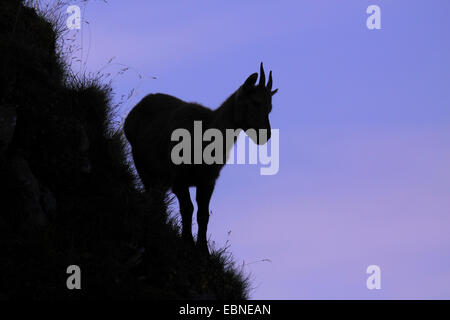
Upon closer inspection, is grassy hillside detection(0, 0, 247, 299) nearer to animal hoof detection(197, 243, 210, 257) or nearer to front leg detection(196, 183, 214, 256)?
animal hoof detection(197, 243, 210, 257)

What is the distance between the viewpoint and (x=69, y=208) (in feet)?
29.9

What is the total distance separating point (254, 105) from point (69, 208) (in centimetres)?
317

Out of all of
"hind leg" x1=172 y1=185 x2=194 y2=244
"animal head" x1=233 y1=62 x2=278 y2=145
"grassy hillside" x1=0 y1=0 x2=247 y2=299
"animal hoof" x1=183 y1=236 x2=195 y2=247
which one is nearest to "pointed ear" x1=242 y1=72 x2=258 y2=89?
"animal head" x1=233 y1=62 x2=278 y2=145

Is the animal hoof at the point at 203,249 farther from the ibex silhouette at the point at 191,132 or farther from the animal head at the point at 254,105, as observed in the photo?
the animal head at the point at 254,105

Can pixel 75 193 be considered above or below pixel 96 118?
below

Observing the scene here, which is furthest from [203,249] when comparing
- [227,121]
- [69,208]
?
[69,208]

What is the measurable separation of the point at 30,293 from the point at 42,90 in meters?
3.18

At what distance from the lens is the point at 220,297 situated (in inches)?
375

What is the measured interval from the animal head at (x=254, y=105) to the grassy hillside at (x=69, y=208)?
1.82 meters

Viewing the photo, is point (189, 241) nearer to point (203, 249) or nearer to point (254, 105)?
point (203, 249)

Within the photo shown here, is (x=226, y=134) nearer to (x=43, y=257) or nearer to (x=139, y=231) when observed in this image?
(x=139, y=231)
